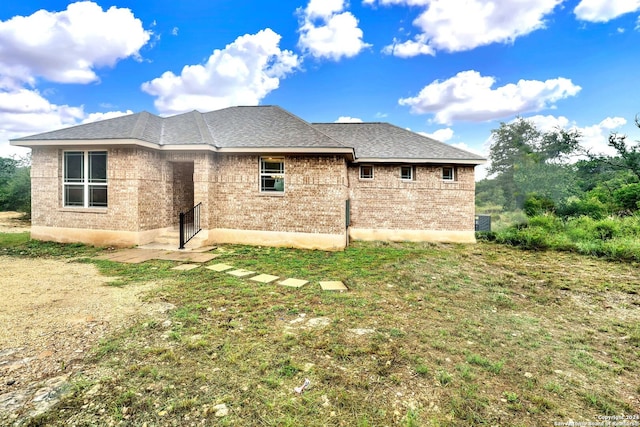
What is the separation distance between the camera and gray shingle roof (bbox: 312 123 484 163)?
11.1m

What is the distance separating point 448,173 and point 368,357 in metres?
10.3

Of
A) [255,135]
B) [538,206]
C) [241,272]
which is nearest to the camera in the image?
[241,272]

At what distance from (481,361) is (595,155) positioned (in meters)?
25.2

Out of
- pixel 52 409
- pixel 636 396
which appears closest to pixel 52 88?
pixel 52 409

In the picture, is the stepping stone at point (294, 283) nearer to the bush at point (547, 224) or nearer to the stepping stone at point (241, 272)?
the stepping stone at point (241, 272)

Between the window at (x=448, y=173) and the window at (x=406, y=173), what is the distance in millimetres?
1357

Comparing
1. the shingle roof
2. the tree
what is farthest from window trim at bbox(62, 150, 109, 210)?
the tree

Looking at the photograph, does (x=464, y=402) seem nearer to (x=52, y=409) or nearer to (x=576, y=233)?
(x=52, y=409)

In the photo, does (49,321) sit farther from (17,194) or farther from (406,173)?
(17,194)

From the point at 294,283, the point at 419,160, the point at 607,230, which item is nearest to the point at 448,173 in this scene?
the point at 419,160

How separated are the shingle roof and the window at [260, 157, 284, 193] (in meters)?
0.64

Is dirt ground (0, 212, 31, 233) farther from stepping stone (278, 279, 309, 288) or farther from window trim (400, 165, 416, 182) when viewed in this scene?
window trim (400, 165, 416, 182)

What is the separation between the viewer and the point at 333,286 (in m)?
5.50

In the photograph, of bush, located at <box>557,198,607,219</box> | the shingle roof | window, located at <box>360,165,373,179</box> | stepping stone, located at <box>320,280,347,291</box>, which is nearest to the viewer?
stepping stone, located at <box>320,280,347,291</box>
